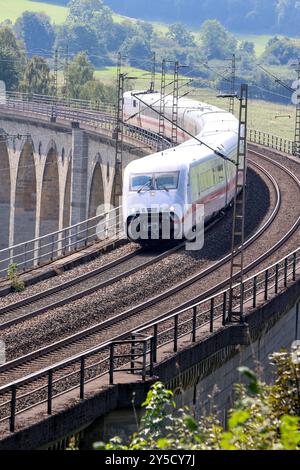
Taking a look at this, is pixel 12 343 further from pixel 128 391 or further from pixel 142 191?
pixel 142 191

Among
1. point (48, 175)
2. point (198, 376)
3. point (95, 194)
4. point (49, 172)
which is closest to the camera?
point (198, 376)

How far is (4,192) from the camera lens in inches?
3632

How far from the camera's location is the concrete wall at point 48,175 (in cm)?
7450

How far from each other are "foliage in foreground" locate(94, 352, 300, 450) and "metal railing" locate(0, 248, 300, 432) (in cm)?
336

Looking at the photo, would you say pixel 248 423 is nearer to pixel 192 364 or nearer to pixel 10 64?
pixel 192 364

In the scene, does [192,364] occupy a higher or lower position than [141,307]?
higher

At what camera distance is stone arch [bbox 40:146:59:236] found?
8369cm

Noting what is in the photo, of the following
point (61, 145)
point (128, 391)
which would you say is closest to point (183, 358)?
point (128, 391)

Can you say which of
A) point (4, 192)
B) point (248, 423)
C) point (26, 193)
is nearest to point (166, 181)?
point (248, 423)

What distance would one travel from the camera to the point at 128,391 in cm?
2162

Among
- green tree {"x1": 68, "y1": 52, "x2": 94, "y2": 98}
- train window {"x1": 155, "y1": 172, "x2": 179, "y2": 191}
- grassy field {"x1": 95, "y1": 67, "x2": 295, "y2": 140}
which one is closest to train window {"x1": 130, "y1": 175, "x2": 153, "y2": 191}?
train window {"x1": 155, "y1": 172, "x2": 179, "y2": 191}

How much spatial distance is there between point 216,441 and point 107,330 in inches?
591

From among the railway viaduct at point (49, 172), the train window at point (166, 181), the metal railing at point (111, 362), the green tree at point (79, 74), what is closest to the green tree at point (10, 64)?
the green tree at point (79, 74)

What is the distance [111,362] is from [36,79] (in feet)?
408
